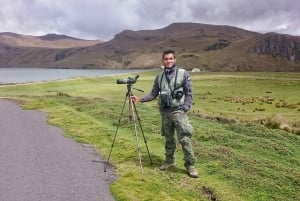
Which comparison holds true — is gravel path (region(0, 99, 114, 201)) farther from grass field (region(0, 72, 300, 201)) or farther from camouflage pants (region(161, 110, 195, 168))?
camouflage pants (region(161, 110, 195, 168))

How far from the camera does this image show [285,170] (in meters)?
14.0

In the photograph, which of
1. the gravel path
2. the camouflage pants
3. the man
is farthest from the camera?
the camouflage pants

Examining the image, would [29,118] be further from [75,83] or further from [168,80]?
[75,83]

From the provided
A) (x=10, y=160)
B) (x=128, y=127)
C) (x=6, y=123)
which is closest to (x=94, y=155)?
(x=10, y=160)

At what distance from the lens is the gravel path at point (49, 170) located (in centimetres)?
1130

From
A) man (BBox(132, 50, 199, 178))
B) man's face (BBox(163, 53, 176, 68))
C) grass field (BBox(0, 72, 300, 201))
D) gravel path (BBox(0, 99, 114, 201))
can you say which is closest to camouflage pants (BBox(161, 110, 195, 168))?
man (BBox(132, 50, 199, 178))

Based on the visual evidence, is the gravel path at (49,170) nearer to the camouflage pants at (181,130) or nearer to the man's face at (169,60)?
the camouflage pants at (181,130)

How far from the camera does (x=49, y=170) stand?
13.8 meters

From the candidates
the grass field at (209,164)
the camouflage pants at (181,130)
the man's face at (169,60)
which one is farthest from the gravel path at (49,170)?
the man's face at (169,60)

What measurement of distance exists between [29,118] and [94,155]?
13.4 m

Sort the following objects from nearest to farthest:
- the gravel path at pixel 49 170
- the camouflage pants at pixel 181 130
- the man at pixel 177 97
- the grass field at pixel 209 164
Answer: the gravel path at pixel 49 170, the grass field at pixel 209 164, the man at pixel 177 97, the camouflage pants at pixel 181 130

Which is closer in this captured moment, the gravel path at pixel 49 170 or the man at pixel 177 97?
the gravel path at pixel 49 170

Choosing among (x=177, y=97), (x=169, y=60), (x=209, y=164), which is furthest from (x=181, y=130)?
(x=209, y=164)

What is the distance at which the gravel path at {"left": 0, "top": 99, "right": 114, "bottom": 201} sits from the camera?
11.3 meters
